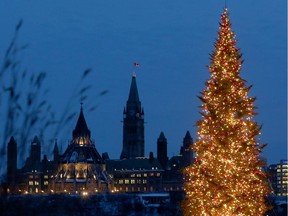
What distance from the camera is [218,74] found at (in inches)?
735

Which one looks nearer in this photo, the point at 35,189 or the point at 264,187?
the point at 264,187

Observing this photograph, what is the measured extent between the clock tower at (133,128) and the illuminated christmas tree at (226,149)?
407 ft

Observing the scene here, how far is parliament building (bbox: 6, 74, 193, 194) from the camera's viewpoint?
116 metres

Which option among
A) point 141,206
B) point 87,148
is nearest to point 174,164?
point 87,148

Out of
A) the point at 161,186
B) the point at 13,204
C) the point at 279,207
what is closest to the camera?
the point at 13,204

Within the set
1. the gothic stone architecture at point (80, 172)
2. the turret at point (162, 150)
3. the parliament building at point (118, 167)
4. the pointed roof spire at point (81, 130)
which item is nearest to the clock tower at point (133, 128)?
the parliament building at point (118, 167)

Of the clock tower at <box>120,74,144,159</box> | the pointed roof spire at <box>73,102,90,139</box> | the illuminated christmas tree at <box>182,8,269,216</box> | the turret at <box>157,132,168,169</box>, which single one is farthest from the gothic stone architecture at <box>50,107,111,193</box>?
the illuminated christmas tree at <box>182,8,269,216</box>

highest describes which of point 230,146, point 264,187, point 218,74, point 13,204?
point 218,74

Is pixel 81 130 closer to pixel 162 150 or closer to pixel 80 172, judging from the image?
pixel 80 172

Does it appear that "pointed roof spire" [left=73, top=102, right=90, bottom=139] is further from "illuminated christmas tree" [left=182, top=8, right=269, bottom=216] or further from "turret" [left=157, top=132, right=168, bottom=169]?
"illuminated christmas tree" [left=182, top=8, right=269, bottom=216]

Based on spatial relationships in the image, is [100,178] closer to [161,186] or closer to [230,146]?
[161,186]

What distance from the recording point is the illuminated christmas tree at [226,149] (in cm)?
1802

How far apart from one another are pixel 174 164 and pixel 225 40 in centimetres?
11800

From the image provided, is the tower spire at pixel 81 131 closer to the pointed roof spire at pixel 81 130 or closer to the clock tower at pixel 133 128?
the pointed roof spire at pixel 81 130
